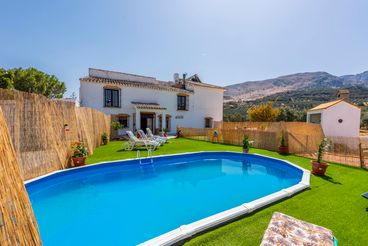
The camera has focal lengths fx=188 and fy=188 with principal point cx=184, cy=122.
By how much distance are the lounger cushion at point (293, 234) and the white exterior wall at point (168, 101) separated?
60.8 ft

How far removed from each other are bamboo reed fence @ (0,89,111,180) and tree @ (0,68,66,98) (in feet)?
62.7

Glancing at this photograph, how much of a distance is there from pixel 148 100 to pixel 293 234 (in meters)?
20.0

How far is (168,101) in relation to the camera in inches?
Answer: 886

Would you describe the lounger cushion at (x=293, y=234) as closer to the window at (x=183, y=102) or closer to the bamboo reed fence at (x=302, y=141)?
the bamboo reed fence at (x=302, y=141)

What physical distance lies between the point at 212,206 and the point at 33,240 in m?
3.85

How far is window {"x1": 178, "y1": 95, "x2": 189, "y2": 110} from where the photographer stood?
23.6 metres

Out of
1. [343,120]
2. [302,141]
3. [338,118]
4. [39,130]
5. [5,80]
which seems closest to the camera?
[39,130]

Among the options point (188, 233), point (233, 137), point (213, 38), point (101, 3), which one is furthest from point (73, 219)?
point (213, 38)

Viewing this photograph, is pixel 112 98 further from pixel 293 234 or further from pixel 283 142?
pixel 293 234

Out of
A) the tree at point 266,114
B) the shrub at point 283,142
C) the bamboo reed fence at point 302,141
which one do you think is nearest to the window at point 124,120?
the bamboo reed fence at point 302,141

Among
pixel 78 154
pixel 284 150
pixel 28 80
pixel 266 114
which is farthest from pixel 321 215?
pixel 28 80

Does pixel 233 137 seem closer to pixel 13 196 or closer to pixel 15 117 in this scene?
pixel 15 117

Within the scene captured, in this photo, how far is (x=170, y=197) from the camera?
5570mm

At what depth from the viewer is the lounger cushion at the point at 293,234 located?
231 centimetres
